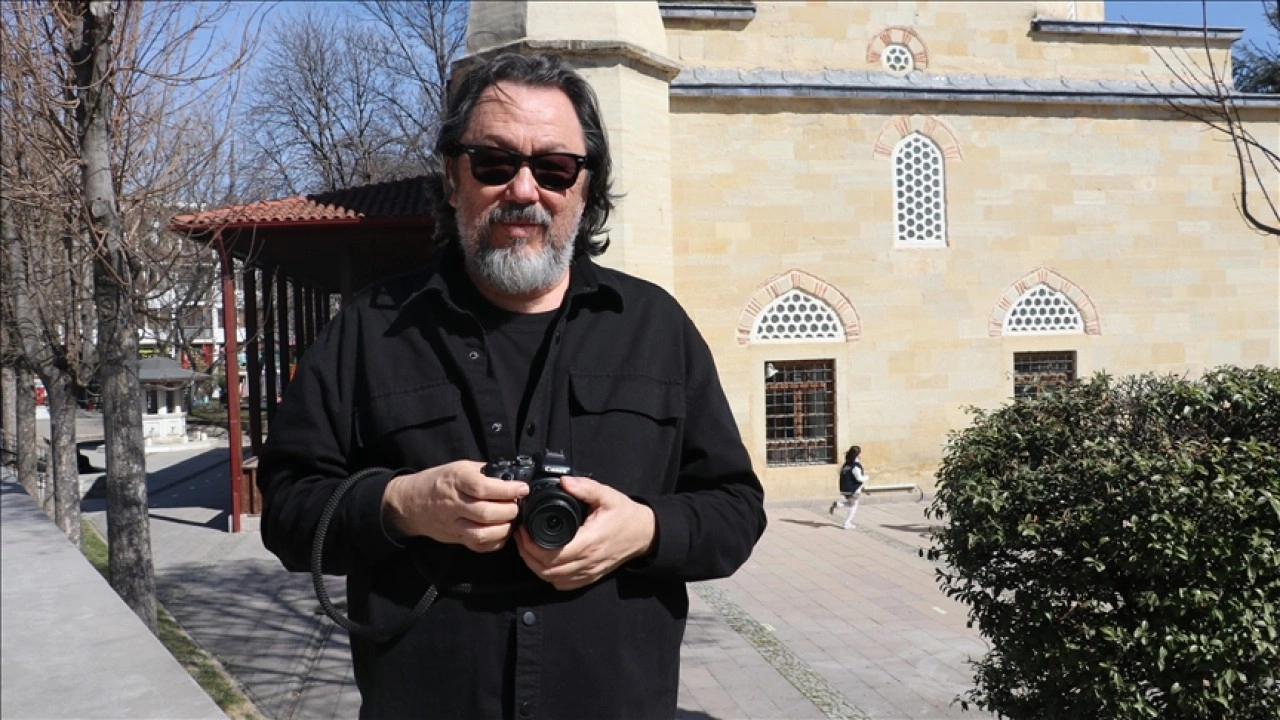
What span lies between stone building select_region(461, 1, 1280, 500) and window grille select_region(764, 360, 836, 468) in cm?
3

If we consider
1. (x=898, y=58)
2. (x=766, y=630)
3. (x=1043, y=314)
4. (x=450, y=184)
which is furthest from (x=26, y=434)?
(x=1043, y=314)

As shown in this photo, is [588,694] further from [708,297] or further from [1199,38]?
[1199,38]

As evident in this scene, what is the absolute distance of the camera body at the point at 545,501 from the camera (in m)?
1.55

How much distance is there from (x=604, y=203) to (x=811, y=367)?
13.0 meters

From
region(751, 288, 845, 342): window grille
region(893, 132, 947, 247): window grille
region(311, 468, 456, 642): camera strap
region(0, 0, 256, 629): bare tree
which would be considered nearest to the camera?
region(311, 468, 456, 642): camera strap

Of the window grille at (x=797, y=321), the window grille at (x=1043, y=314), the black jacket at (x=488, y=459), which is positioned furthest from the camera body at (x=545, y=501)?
the window grille at (x=1043, y=314)

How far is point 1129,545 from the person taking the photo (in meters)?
3.81

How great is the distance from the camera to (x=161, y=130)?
695 centimetres

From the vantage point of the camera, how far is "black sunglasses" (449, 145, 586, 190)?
187 centimetres

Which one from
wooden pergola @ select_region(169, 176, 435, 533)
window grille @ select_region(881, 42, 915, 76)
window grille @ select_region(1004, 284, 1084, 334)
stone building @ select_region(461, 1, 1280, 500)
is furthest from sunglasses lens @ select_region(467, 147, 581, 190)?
window grille @ select_region(881, 42, 915, 76)

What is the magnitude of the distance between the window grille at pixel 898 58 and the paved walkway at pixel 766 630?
690cm

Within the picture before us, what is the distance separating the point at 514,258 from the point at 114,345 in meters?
5.14

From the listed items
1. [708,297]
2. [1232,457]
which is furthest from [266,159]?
[1232,457]

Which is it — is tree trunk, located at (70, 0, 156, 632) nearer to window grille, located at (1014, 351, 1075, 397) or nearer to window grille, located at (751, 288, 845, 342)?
window grille, located at (751, 288, 845, 342)
